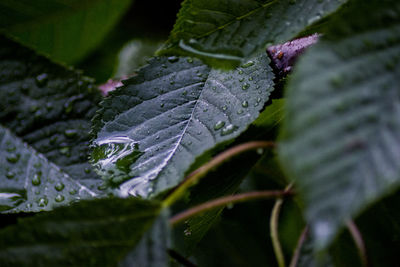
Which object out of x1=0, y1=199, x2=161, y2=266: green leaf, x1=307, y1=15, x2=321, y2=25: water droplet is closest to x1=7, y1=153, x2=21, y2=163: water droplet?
x1=0, y1=199, x2=161, y2=266: green leaf

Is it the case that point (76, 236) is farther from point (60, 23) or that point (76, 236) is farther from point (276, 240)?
point (60, 23)

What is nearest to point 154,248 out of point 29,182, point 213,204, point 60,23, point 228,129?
point 213,204

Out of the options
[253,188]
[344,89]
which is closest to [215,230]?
[253,188]

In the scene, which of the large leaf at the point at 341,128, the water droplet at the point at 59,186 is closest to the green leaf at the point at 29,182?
the water droplet at the point at 59,186

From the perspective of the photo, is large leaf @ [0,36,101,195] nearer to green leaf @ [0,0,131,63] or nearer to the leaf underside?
the leaf underside

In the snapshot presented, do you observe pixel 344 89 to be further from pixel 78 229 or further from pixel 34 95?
pixel 34 95

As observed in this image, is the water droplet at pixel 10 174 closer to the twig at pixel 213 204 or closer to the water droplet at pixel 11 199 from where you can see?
the water droplet at pixel 11 199
